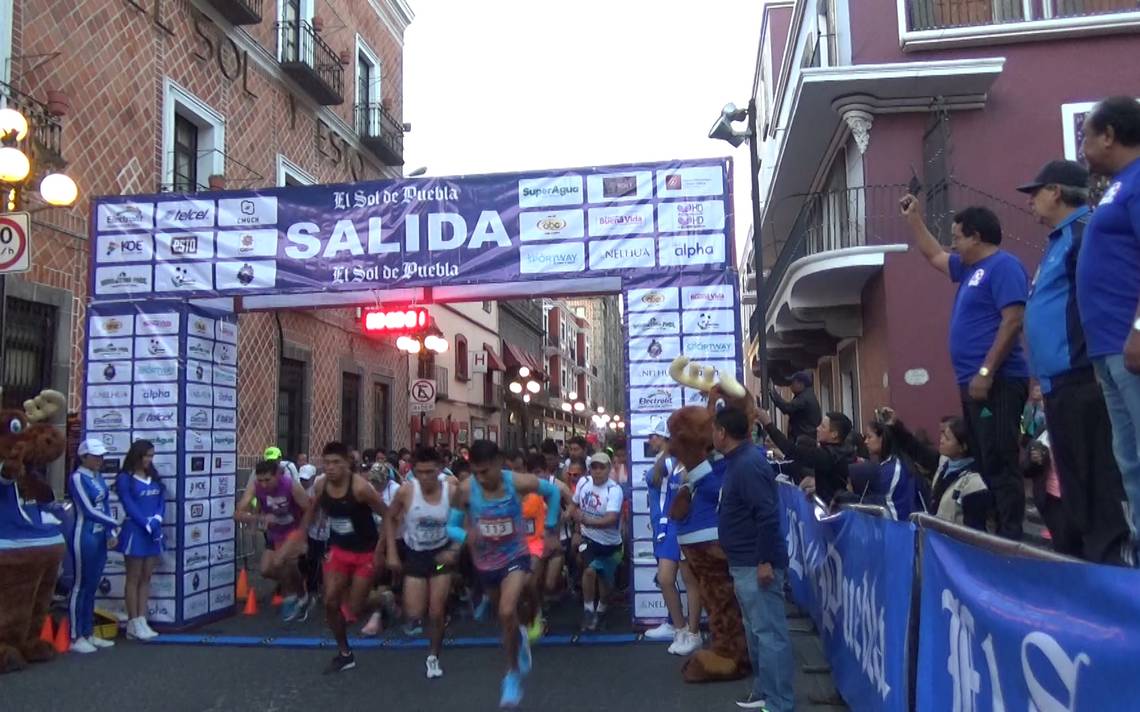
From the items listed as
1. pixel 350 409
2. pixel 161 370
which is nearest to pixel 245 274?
pixel 161 370

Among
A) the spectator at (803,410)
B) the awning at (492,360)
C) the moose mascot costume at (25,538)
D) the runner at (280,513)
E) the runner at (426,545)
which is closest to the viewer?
the runner at (426,545)

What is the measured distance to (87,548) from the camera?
894cm

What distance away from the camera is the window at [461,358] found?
29.5 metres

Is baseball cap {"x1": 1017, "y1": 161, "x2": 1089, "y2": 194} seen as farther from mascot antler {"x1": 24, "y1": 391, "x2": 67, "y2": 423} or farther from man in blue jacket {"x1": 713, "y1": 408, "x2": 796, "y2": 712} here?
mascot antler {"x1": 24, "y1": 391, "x2": 67, "y2": 423}

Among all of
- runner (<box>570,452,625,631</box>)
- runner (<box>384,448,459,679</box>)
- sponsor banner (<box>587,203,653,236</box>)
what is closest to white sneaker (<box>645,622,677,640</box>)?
runner (<box>570,452,625,631</box>)

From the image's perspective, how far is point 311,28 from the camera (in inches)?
743

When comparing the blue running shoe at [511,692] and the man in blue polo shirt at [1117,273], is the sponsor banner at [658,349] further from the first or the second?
the man in blue polo shirt at [1117,273]

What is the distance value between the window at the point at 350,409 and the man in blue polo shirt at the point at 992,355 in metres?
17.3

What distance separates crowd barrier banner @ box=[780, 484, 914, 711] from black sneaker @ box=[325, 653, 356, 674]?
3990 millimetres

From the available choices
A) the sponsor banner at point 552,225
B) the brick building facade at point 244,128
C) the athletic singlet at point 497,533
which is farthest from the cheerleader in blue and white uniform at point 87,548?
the sponsor banner at point 552,225

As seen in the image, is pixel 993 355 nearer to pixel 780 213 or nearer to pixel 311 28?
pixel 311 28

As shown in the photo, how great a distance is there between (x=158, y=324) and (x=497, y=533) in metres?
5.17

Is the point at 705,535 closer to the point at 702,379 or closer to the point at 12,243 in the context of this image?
the point at 702,379

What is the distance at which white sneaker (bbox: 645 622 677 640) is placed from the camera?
874cm
